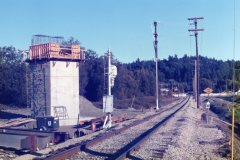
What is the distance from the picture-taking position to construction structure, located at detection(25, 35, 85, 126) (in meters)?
33.7

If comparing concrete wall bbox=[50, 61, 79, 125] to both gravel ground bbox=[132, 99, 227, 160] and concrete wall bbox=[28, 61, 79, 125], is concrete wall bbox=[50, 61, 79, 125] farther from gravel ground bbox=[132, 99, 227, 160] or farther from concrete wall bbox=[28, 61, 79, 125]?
gravel ground bbox=[132, 99, 227, 160]

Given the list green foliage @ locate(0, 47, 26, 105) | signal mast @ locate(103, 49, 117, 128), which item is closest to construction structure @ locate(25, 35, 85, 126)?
signal mast @ locate(103, 49, 117, 128)

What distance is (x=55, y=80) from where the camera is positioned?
1330 inches

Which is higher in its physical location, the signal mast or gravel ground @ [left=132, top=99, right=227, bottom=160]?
the signal mast

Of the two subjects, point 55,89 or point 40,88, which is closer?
point 55,89

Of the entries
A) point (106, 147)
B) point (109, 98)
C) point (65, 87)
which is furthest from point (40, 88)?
point (106, 147)

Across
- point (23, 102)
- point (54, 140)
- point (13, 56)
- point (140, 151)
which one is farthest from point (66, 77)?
point (13, 56)

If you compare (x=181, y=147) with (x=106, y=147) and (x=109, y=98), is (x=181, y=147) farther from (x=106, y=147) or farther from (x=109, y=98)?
(x=109, y=98)

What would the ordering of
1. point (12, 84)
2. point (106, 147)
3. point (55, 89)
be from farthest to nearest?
1. point (12, 84)
2. point (55, 89)
3. point (106, 147)

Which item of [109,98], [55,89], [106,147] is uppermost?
[55,89]

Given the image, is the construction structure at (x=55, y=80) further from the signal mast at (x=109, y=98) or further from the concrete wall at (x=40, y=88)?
the signal mast at (x=109, y=98)

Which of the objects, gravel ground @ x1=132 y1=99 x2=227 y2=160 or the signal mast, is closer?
gravel ground @ x1=132 y1=99 x2=227 y2=160

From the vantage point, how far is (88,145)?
16797mm

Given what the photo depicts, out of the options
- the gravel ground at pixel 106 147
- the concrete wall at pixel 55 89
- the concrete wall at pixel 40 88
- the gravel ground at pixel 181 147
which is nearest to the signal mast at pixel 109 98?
the gravel ground at pixel 106 147
